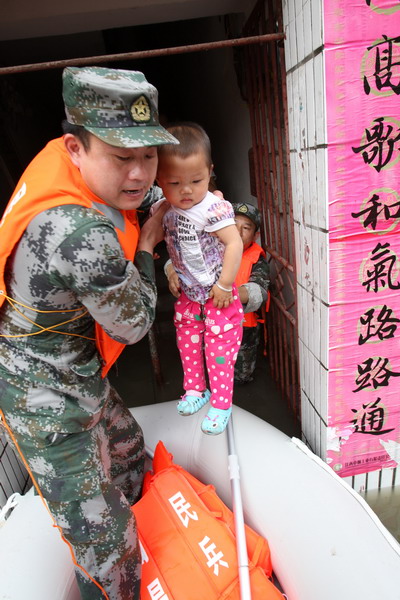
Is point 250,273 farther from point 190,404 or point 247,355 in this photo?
point 190,404

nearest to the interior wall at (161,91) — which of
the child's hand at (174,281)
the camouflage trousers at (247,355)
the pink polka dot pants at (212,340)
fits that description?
the camouflage trousers at (247,355)

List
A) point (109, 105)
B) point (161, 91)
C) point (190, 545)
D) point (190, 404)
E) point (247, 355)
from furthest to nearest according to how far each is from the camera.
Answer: point (161, 91) → point (247, 355) → point (190, 404) → point (190, 545) → point (109, 105)

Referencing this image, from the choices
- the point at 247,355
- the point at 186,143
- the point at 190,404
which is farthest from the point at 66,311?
the point at 247,355

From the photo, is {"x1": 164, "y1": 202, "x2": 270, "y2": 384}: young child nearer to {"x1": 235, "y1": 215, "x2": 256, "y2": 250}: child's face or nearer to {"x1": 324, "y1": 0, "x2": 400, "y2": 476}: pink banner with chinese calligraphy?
{"x1": 235, "y1": 215, "x2": 256, "y2": 250}: child's face

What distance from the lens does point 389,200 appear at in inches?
65.8

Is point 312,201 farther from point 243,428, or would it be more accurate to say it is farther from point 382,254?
point 243,428

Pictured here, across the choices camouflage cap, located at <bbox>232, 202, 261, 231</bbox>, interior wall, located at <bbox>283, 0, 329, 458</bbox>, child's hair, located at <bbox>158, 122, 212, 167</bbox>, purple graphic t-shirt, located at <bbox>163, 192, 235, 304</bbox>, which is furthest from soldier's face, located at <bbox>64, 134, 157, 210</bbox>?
camouflage cap, located at <bbox>232, 202, 261, 231</bbox>

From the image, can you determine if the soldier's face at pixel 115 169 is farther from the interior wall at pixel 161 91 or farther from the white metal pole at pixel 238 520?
the interior wall at pixel 161 91

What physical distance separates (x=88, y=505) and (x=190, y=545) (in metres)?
0.62

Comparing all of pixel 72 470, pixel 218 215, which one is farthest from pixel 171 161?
pixel 72 470

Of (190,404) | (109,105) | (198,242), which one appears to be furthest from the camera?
(190,404)

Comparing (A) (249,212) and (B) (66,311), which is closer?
(B) (66,311)

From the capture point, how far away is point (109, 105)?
1104mm

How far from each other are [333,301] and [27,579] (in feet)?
5.63
